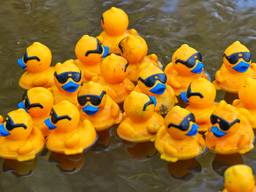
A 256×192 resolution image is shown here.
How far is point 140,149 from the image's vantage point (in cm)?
167

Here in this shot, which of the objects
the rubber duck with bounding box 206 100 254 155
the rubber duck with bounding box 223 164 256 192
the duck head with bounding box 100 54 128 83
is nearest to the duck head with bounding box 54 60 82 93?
the duck head with bounding box 100 54 128 83

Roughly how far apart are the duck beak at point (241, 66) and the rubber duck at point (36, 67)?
0.66m

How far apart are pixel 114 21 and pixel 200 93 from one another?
0.53 metres

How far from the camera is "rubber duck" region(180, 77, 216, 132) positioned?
1655 millimetres

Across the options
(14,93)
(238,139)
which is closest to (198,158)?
(238,139)

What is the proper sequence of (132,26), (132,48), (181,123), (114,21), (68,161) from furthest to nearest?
(132,26)
(114,21)
(132,48)
(68,161)
(181,123)

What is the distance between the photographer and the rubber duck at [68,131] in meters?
1.60

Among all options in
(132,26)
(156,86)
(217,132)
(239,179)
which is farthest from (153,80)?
(132,26)

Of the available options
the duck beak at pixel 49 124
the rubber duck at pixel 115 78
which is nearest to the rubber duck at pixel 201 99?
the rubber duck at pixel 115 78

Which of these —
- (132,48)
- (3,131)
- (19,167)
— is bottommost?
(19,167)

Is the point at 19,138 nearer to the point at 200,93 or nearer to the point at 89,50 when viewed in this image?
the point at 89,50

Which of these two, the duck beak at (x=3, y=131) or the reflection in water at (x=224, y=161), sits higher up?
the duck beak at (x=3, y=131)

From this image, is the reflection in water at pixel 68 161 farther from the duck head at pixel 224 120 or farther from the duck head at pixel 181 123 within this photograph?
the duck head at pixel 224 120

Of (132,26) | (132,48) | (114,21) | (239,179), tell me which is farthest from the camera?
(132,26)
